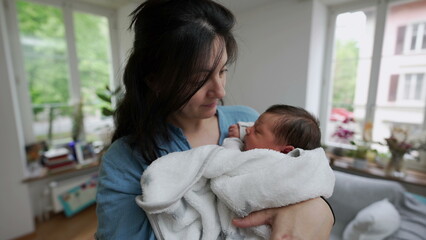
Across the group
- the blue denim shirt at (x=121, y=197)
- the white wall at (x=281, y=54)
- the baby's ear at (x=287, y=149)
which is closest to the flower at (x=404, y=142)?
the white wall at (x=281, y=54)

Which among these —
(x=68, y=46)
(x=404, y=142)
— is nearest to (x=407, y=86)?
(x=404, y=142)

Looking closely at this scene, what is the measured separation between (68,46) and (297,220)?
2936 millimetres

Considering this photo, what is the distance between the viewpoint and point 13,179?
6.54 feet

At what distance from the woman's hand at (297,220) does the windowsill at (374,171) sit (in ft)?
6.32

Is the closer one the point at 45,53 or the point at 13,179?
the point at 13,179

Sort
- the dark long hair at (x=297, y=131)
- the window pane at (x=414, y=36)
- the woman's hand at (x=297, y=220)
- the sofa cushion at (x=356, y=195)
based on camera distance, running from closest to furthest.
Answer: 1. the woman's hand at (x=297, y=220)
2. the dark long hair at (x=297, y=131)
3. the sofa cushion at (x=356, y=195)
4. the window pane at (x=414, y=36)

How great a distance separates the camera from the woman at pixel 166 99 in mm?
548

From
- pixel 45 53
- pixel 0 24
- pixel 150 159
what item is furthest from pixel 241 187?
pixel 45 53

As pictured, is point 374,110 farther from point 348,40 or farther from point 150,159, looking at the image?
point 150,159

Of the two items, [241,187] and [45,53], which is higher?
[45,53]

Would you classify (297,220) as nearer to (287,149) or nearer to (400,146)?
(287,149)

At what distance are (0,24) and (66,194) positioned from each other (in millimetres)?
1754

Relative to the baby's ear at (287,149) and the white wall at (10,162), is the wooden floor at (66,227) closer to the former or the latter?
the white wall at (10,162)

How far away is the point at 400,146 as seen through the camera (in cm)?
188
